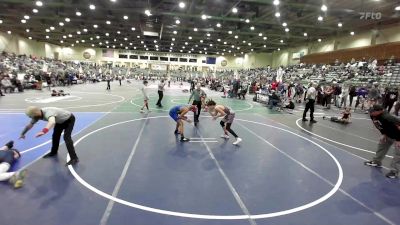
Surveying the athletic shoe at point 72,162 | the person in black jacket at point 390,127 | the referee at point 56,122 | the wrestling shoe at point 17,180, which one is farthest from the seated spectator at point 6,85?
the person in black jacket at point 390,127

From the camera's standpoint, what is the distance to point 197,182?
5508 millimetres

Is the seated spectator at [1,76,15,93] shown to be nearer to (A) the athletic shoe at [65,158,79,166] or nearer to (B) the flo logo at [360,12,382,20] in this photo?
(A) the athletic shoe at [65,158,79,166]

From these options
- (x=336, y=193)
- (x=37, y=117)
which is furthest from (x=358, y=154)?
(x=37, y=117)

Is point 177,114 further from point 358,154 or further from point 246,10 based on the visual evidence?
point 246,10

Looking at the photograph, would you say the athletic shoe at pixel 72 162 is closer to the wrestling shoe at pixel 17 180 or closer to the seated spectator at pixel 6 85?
the wrestling shoe at pixel 17 180

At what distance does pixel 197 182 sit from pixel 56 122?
3453 mm

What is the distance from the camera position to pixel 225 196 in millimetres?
4930

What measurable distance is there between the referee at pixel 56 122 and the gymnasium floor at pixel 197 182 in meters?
0.33

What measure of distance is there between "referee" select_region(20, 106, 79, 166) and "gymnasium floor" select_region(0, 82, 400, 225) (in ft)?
1.09

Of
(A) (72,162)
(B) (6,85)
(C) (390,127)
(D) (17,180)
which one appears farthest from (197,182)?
(B) (6,85)

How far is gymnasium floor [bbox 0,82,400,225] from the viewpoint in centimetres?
425

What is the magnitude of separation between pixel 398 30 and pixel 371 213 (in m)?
32.1

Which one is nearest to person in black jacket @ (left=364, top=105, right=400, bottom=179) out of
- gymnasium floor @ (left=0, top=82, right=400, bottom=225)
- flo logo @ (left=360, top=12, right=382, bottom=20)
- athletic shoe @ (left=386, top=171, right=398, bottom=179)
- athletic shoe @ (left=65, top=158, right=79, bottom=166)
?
athletic shoe @ (left=386, top=171, right=398, bottom=179)

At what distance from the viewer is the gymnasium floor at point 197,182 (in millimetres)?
4250
